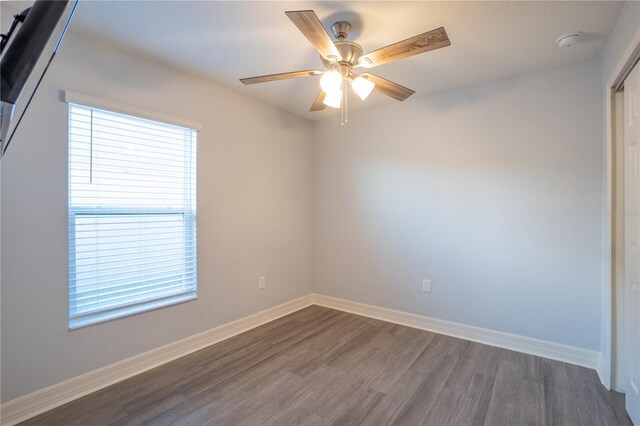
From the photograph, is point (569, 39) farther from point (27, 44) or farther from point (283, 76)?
point (27, 44)

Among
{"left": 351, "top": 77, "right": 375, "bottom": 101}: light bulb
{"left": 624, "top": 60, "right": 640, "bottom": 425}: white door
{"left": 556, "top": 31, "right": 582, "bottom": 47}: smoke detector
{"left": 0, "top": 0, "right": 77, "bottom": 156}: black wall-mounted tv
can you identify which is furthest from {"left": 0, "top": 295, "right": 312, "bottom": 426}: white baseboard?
{"left": 556, "top": 31, "right": 582, "bottom": 47}: smoke detector

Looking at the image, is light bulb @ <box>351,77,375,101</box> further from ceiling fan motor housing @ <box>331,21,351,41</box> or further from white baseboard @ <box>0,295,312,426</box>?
white baseboard @ <box>0,295,312,426</box>


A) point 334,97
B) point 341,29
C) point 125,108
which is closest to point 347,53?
point 341,29

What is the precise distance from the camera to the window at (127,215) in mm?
2059

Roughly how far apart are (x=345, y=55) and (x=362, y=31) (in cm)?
26

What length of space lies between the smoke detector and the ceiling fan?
106 centimetres

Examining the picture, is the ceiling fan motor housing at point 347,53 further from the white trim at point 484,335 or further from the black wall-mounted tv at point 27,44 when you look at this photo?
the white trim at point 484,335

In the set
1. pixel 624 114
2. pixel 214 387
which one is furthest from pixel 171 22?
pixel 624 114

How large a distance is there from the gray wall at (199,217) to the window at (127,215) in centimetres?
8

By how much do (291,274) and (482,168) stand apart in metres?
2.36

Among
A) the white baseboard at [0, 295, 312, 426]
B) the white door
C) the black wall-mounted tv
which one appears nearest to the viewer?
the black wall-mounted tv

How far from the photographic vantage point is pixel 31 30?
2.12ft

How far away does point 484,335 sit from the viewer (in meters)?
2.82

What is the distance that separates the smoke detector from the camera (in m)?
2.01
